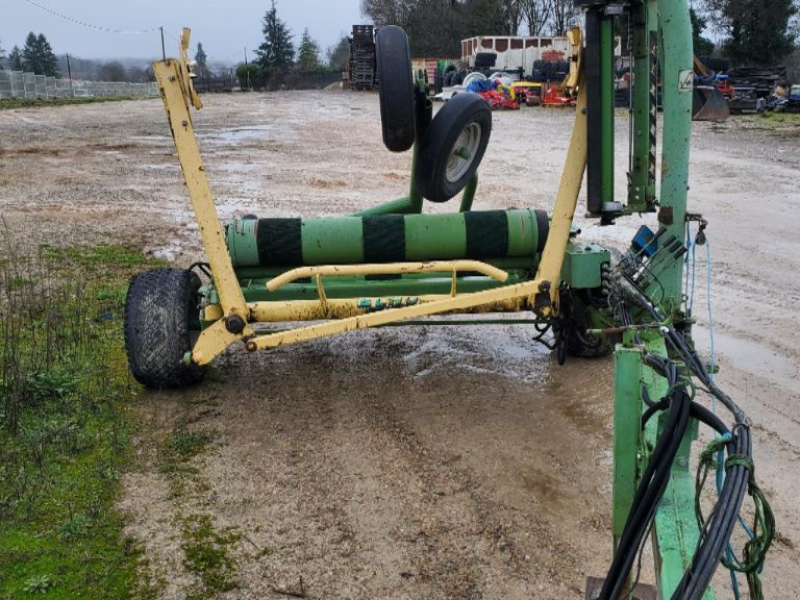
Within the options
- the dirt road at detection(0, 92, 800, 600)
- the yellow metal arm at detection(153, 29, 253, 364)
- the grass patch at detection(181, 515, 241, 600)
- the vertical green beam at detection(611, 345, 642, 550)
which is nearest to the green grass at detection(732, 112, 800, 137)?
the dirt road at detection(0, 92, 800, 600)

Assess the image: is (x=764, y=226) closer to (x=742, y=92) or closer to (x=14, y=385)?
(x=14, y=385)

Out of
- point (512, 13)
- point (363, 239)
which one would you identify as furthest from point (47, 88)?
point (363, 239)

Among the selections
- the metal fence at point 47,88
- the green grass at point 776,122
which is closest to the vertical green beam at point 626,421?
the green grass at point 776,122

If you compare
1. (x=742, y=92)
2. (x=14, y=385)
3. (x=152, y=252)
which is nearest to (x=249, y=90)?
(x=742, y=92)

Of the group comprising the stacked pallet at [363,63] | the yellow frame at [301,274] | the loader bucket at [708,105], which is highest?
the stacked pallet at [363,63]

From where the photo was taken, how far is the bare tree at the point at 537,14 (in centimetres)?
6412

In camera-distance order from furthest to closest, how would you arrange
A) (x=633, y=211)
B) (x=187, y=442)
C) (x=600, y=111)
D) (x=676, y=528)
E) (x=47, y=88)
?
(x=47, y=88) → (x=187, y=442) → (x=633, y=211) → (x=600, y=111) → (x=676, y=528)

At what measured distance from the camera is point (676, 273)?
16.3 feet

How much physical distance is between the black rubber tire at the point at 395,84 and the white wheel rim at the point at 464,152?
79cm

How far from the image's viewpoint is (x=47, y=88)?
50000 millimetres

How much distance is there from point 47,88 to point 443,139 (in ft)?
165

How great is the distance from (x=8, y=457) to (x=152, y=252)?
226 inches

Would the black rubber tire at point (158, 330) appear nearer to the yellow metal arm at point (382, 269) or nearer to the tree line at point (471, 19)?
the yellow metal arm at point (382, 269)

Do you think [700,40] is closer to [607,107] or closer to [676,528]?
[607,107]
